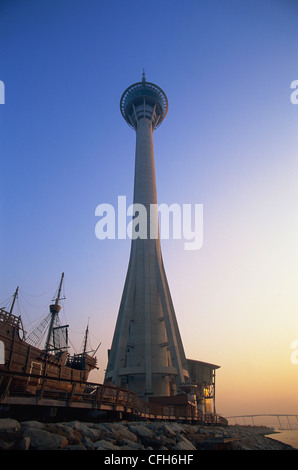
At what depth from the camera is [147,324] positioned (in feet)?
135

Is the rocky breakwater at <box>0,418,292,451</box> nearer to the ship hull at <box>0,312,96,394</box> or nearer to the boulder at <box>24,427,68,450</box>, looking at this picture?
the boulder at <box>24,427,68,450</box>

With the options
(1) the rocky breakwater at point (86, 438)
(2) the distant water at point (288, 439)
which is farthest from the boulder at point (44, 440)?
(2) the distant water at point (288, 439)

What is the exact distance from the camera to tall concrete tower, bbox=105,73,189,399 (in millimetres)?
38209

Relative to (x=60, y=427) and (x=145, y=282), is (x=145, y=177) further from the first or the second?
(x=60, y=427)

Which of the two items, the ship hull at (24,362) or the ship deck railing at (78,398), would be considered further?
the ship hull at (24,362)

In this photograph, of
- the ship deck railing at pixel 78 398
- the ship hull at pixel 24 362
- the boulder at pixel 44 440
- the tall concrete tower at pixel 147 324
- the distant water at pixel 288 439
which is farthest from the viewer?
the distant water at pixel 288 439

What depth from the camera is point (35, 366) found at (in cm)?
2478

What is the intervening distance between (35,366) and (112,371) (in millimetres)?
16973

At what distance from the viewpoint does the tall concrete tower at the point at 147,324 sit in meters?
38.2

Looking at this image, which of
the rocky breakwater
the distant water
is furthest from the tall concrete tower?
the rocky breakwater

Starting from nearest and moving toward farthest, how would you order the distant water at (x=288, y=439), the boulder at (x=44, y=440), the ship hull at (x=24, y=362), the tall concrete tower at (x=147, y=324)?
1. the boulder at (x=44, y=440)
2. the ship hull at (x=24, y=362)
3. the tall concrete tower at (x=147, y=324)
4. the distant water at (x=288, y=439)

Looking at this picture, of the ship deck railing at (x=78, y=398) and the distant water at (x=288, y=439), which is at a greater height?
the ship deck railing at (x=78, y=398)

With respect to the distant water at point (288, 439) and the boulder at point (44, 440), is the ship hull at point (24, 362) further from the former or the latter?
the distant water at point (288, 439)
